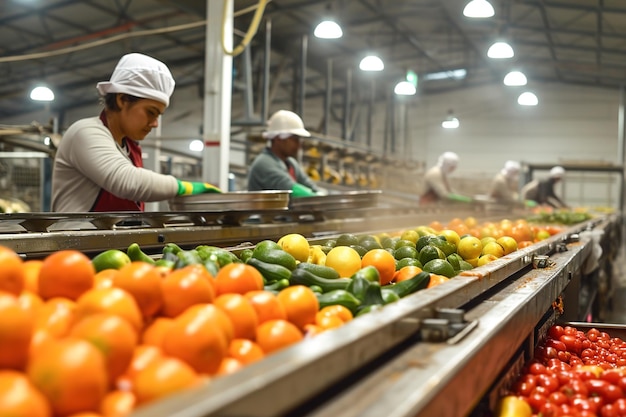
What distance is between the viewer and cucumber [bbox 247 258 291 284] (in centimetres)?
170

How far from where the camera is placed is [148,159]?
7098mm

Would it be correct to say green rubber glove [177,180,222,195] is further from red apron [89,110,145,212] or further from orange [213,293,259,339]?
orange [213,293,259,339]

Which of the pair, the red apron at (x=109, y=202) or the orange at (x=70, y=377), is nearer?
the orange at (x=70, y=377)

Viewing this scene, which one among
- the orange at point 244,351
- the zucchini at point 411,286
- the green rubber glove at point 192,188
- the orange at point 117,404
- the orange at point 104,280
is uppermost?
the green rubber glove at point 192,188

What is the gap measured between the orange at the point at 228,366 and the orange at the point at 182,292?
0.55 ft

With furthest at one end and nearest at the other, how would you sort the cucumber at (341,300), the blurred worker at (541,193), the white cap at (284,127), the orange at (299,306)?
the blurred worker at (541,193)
the white cap at (284,127)
the cucumber at (341,300)
the orange at (299,306)

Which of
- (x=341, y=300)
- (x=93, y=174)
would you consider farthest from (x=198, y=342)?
(x=93, y=174)

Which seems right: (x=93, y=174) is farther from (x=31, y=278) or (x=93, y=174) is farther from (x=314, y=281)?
(x=31, y=278)

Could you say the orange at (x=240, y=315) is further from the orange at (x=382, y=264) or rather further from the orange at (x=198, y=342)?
the orange at (x=382, y=264)

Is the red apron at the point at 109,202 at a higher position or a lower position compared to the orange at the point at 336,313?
higher

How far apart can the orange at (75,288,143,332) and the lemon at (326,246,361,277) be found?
0.95 metres

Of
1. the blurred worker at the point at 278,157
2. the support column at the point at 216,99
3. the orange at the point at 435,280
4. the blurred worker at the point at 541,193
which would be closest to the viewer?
the orange at the point at 435,280

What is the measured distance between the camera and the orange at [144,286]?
1.14 m

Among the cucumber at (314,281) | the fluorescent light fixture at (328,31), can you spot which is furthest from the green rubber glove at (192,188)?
the fluorescent light fixture at (328,31)
